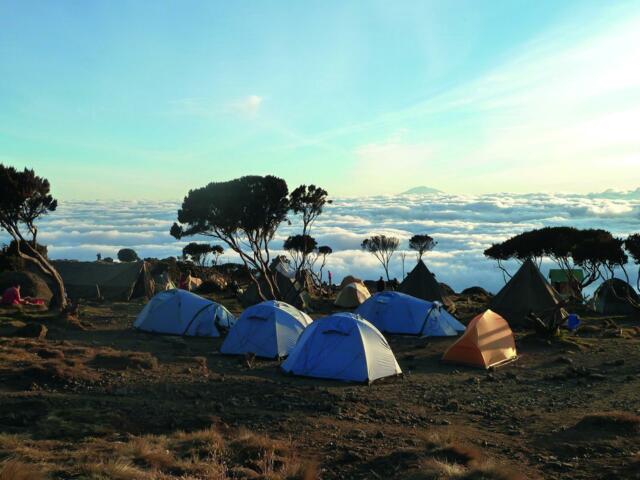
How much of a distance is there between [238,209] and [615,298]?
74.6 feet

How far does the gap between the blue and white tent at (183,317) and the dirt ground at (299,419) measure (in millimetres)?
3409

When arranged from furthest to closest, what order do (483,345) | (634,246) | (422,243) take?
1. (422,243)
2. (634,246)
3. (483,345)

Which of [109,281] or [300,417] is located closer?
[300,417]

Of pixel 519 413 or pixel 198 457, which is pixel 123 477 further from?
pixel 519 413

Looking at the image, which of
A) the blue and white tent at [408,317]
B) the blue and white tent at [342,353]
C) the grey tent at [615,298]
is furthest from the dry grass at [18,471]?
the grey tent at [615,298]

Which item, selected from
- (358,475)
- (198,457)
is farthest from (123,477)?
(358,475)

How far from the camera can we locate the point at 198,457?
27.8ft

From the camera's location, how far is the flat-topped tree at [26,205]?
2573cm

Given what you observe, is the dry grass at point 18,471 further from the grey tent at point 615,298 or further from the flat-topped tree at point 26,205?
the grey tent at point 615,298

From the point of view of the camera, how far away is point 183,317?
2223cm

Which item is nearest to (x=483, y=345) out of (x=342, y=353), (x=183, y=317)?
(x=342, y=353)

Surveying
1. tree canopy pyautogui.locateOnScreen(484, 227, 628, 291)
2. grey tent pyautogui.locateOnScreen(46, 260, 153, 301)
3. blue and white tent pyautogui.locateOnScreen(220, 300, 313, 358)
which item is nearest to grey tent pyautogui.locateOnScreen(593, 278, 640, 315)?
tree canopy pyautogui.locateOnScreen(484, 227, 628, 291)

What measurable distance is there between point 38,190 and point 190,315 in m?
10.6

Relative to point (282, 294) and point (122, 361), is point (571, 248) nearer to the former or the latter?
point (282, 294)
